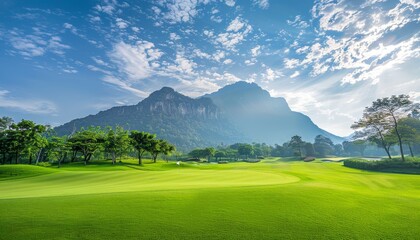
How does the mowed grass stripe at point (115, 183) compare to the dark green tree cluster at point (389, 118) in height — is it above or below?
below

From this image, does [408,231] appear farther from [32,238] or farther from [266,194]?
[32,238]

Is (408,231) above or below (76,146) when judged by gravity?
below

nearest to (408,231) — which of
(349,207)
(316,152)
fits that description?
(349,207)

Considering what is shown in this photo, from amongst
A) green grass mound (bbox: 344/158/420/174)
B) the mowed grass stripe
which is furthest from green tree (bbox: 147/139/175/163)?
green grass mound (bbox: 344/158/420/174)

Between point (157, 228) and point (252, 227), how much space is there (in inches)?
119

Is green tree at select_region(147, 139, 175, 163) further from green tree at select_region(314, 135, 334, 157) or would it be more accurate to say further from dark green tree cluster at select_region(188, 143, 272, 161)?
green tree at select_region(314, 135, 334, 157)

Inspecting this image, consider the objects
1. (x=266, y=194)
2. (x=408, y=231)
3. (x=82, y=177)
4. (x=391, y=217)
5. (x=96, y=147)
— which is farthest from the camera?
(x=96, y=147)

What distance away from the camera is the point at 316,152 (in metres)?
128

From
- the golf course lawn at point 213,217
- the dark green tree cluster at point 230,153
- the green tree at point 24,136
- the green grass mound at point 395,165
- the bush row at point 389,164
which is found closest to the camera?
the golf course lawn at point 213,217

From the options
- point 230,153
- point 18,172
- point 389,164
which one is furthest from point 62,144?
point 230,153

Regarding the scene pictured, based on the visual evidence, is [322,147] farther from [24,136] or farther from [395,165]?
[24,136]

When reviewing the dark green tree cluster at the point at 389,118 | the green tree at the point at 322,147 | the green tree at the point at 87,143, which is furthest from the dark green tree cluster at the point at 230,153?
the dark green tree cluster at the point at 389,118

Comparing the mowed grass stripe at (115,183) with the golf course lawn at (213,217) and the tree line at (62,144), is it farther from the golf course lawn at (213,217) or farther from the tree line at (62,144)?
the tree line at (62,144)

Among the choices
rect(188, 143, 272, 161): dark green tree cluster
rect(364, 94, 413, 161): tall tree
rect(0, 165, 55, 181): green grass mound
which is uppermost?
rect(364, 94, 413, 161): tall tree
